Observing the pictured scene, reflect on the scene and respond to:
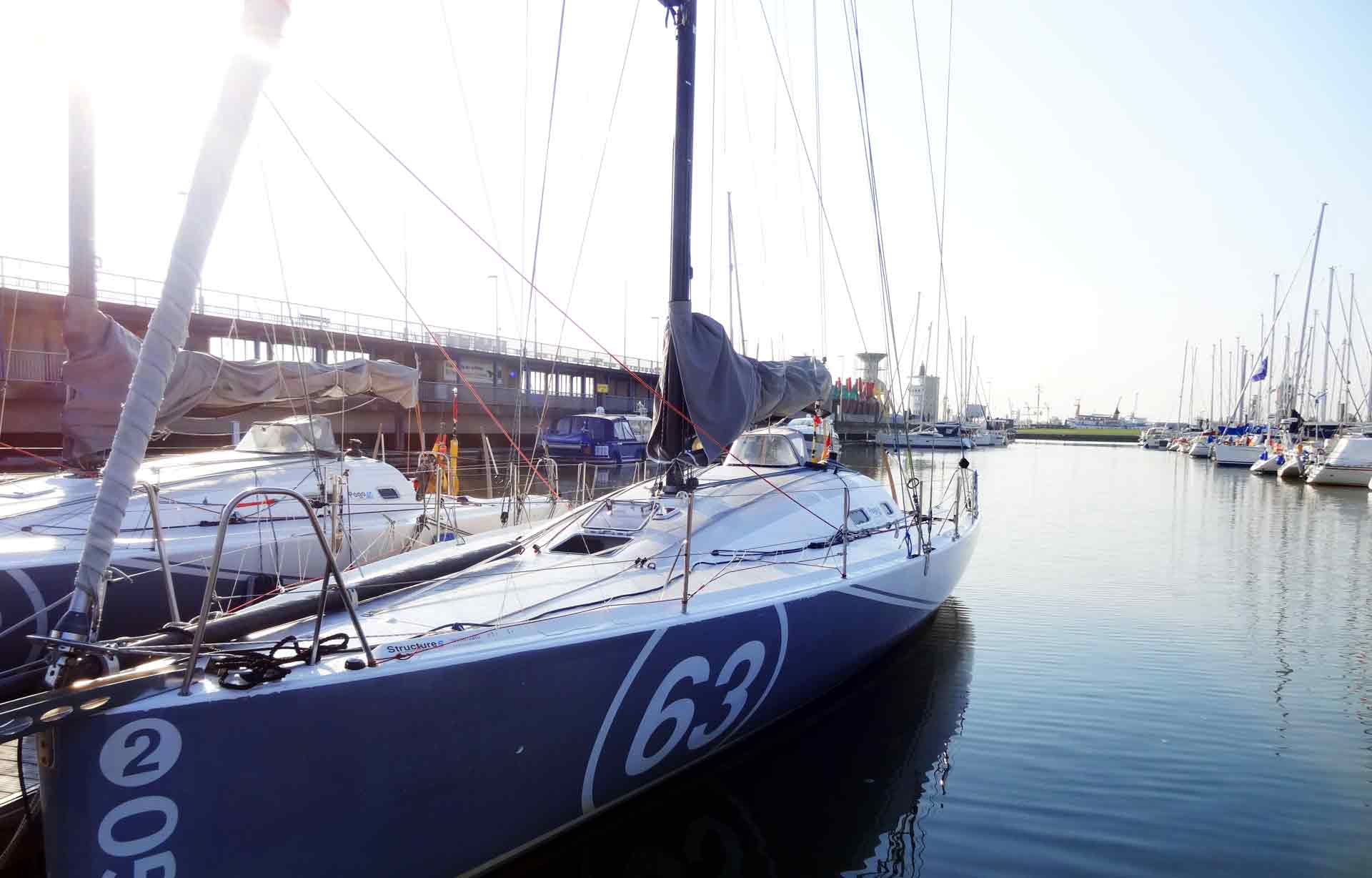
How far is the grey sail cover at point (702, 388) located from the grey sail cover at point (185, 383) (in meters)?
Result: 2.92

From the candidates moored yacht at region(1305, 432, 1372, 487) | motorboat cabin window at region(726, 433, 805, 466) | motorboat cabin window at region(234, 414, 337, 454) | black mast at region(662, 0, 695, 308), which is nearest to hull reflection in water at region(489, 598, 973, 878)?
motorboat cabin window at region(726, 433, 805, 466)

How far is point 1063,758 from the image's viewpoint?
5.26 meters

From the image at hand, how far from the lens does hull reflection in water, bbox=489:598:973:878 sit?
13.1 ft

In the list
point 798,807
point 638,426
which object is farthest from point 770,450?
point 638,426

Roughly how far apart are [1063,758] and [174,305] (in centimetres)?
576

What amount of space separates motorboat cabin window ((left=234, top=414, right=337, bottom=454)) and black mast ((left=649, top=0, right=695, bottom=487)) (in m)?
5.50

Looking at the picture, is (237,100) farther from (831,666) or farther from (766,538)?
(831,666)

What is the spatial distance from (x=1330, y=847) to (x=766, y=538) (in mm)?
3746

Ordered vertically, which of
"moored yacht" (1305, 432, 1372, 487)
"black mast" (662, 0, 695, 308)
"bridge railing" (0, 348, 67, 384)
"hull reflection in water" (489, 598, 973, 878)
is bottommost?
"hull reflection in water" (489, 598, 973, 878)

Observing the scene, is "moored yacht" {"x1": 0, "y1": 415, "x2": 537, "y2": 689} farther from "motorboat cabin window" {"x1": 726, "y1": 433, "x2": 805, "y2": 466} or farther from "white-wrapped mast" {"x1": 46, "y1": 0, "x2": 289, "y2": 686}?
"motorboat cabin window" {"x1": 726, "y1": 433, "x2": 805, "y2": 466}

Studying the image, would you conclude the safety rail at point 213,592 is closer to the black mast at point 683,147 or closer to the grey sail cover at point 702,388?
the grey sail cover at point 702,388

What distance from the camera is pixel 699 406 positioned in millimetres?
6230

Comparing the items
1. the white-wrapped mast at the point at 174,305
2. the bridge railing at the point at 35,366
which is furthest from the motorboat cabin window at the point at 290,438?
the bridge railing at the point at 35,366

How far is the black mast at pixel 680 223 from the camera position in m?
6.28
